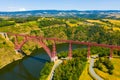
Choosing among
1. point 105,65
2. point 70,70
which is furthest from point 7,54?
point 105,65

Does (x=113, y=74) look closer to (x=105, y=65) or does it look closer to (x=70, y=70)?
(x=105, y=65)

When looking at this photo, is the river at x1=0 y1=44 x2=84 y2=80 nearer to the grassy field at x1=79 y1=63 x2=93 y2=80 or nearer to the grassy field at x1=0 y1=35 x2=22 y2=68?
the grassy field at x1=0 y1=35 x2=22 y2=68

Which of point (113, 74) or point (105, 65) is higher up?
point (105, 65)

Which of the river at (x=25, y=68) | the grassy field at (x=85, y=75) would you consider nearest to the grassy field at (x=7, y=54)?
the river at (x=25, y=68)

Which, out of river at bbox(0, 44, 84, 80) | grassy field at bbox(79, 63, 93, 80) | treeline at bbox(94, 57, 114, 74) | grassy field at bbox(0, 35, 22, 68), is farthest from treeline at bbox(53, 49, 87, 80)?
grassy field at bbox(0, 35, 22, 68)

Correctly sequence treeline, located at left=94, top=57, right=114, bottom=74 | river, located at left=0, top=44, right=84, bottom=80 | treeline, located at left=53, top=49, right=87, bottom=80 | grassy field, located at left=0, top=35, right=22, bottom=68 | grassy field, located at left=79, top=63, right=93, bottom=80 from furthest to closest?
grassy field, located at left=0, top=35, right=22, bottom=68 < river, located at left=0, top=44, right=84, bottom=80 < treeline, located at left=94, top=57, right=114, bottom=74 < grassy field, located at left=79, top=63, right=93, bottom=80 < treeline, located at left=53, top=49, right=87, bottom=80

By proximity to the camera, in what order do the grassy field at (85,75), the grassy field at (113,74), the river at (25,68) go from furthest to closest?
1. the river at (25,68)
2. the grassy field at (85,75)
3. the grassy field at (113,74)

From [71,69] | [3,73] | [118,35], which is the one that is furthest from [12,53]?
[118,35]

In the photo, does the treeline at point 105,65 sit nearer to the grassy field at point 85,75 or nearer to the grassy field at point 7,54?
the grassy field at point 85,75

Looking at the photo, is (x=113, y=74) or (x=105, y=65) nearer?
(x=113, y=74)

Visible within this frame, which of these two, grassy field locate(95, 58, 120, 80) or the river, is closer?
grassy field locate(95, 58, 120, 80)
